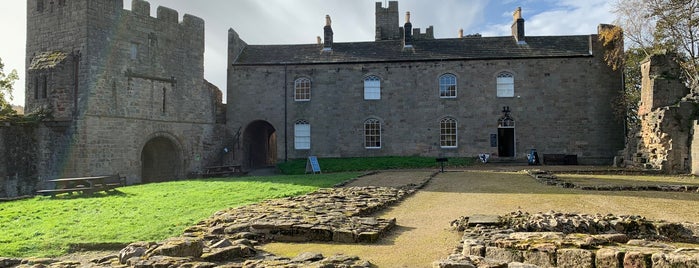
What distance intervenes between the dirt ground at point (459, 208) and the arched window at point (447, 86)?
12365 mm

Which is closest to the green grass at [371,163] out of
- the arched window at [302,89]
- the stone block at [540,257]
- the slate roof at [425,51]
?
the arched window at [302,89]

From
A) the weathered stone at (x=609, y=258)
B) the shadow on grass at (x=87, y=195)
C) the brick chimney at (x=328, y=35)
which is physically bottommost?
the shadow on grass at (x=87, y=195)

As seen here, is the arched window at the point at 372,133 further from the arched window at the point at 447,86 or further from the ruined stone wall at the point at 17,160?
the ruined stone wall at the point at 17,160

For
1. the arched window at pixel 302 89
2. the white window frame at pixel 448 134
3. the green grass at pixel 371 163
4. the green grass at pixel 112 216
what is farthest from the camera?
the arched window at pixel 302 89

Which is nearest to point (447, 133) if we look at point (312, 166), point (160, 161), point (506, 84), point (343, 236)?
point (506, 84)

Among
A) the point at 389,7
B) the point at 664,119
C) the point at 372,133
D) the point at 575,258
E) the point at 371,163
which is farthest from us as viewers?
the point at 389,7

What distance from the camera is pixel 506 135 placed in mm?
27891

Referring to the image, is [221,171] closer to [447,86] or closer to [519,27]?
[447,86]

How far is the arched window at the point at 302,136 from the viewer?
1150 inches

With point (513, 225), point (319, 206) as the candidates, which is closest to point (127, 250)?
point (319, 206)

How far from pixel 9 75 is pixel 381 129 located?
92.6 feet

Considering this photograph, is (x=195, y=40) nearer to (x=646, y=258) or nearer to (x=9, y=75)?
(x=9, y=75)

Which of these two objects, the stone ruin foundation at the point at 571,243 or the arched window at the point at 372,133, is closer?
A: the stone ruin foundation at the point at 571,243

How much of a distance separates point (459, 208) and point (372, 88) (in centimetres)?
1896
